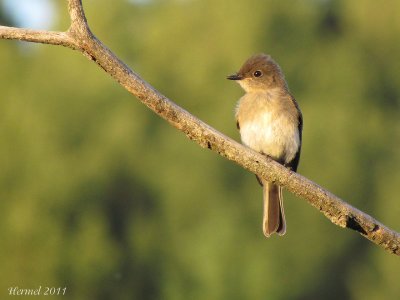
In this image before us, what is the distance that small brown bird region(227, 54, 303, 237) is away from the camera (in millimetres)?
7469

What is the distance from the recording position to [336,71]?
34906mm

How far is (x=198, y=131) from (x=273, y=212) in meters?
2.25

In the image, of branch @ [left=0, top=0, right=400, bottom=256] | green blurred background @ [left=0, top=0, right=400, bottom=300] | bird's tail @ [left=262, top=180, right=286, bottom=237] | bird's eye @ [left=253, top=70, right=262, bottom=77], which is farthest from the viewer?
green blurred background @ [left=0, top=0, right=400, bottom=300]

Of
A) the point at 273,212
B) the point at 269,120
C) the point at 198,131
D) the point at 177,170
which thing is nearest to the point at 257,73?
the point at 269,120

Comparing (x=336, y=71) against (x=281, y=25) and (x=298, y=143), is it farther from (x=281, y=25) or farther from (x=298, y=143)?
(x=298, y=143)

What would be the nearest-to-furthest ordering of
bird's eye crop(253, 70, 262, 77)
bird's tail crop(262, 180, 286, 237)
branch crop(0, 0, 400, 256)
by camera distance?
branch crop(0, 0, 400, 256) → bird's tail crop(262, 180, 286, 237) → bird's eye crop(253, 70, 262, 77)

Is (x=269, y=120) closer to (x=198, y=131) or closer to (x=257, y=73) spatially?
(x=257, y=73)

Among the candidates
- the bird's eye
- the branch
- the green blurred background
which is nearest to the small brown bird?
the bird's eye

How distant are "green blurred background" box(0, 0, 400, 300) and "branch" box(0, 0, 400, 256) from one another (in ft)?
48.4

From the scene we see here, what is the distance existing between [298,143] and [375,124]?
2705cm

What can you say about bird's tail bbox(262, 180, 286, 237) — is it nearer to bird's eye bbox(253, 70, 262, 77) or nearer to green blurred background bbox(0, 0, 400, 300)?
bird's eye bbox(253, 70, 262, 77)

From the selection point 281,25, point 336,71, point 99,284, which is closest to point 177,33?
point 281,25

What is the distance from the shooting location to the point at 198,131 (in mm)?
5375

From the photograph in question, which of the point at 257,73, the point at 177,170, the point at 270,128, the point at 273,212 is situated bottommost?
the point at 273,212
